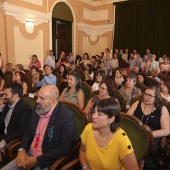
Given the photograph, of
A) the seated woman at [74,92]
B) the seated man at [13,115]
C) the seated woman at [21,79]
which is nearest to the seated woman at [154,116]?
the seated woman at [74,92]

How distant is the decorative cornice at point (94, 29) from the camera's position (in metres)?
10.8

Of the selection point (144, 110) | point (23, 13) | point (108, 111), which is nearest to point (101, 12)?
point (23, 13)

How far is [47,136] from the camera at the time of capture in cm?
176

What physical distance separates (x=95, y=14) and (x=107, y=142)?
11034mm

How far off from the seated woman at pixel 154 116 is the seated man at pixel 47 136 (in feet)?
3.07

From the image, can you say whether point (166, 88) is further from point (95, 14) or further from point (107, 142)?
point (95, 14)

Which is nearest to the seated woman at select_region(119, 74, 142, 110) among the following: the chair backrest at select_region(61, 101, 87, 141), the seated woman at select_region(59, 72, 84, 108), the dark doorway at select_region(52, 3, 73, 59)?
the seated woman at select_region(59, 72, 84, 108)

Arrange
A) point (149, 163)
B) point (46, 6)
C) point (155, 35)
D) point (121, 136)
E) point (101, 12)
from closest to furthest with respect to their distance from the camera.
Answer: point (121, 136), point (149, 163), point (46, 6), point (155, 35), point (101, 12)

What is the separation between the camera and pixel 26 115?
2125mm

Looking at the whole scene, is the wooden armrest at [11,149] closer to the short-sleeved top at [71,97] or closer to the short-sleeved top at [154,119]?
the short-sleeved top at [71,97]

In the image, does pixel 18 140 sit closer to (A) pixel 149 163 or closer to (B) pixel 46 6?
(A) pixel 149 163

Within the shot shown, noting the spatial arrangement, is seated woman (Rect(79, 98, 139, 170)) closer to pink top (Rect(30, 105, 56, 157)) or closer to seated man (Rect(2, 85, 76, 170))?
seated man (Rect(2, 85, 76, 170))

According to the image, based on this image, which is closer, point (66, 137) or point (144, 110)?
point (66, 137)

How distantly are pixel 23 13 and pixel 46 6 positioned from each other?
4.60 ft
